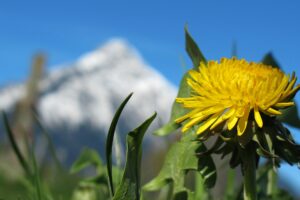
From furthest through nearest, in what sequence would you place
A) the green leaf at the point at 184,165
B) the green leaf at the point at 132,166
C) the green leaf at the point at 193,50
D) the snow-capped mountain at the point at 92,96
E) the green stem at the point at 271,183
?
the snow-capped mountain at the point at 92,96, the green stem at the point at 271,183, the green leaf at the point at 193,50, the green leaf at the point at 184,165, the green leaf at the point at 132,166

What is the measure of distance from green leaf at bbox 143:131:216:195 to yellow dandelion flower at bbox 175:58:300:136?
0.31 feet

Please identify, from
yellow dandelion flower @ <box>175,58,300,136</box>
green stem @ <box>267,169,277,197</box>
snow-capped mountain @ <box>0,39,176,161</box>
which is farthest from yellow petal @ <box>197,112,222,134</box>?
snow-capped mountain @ <box>0,39,176,161</box>

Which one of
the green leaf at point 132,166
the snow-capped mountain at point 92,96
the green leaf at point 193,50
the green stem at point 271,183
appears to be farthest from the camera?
the snow-capped mountain at point 92,96

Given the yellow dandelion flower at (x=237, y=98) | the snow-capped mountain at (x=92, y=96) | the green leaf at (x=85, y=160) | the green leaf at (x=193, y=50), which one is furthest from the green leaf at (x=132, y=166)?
the snow-capped mountain at (x=92, y=96)

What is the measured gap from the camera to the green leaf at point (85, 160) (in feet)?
4.56

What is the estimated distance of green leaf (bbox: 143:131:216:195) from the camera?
3.27 feet

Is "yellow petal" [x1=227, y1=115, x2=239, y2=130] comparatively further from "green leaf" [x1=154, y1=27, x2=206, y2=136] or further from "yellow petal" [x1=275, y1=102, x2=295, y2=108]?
"green leaf" [x1=154, y1=27, x2=206, y2=136]

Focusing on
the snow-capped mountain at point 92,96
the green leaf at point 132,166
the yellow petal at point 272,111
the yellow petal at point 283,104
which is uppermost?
the snow-capped mountain at point 92,96

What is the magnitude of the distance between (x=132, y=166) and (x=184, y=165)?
19 centimetres

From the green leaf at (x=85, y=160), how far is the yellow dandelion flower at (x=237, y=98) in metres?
0.56

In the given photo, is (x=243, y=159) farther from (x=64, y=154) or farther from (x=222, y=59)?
(x=64, y=154)

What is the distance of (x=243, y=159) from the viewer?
3.00 feet

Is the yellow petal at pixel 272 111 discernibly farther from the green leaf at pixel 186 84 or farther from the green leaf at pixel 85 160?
the green leaf at pixel 85 160

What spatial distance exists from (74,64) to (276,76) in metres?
166
